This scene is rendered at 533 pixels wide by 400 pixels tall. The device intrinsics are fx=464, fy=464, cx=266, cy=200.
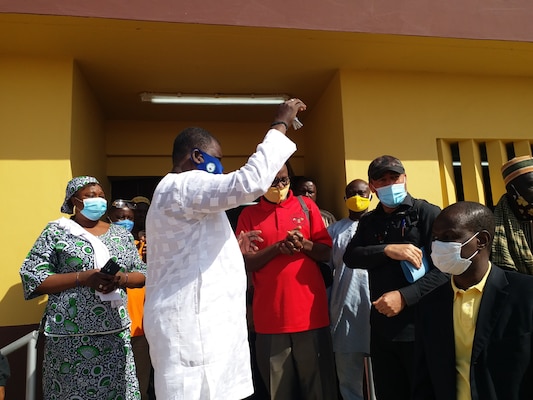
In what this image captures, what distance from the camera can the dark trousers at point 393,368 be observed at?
255cm

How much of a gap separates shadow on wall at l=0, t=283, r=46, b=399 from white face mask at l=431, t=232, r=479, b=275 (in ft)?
11.1

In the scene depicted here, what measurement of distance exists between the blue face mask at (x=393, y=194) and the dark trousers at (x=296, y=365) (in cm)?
107

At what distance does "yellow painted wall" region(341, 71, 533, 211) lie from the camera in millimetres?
4789

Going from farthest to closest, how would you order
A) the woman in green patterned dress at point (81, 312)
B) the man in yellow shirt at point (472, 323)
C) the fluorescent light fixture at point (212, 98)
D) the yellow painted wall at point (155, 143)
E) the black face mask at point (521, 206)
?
the yellow painted wall at point (155, 143)
the fluorescent light fixture at point (212, 98)
the woman in green patterned dress at point (81, 312)
the black face mask at point (521, 206)
the man in yellow shirt at point (472, 323)

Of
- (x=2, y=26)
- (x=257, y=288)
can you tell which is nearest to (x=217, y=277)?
(x=257, y=288)

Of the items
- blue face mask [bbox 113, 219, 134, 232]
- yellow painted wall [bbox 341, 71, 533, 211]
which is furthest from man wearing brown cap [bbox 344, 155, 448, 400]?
blue face mask [bbox 113, 219, 134, 232]

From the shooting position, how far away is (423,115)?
16.2 feet

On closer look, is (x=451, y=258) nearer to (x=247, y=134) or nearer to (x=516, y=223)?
(x=516, y=223)

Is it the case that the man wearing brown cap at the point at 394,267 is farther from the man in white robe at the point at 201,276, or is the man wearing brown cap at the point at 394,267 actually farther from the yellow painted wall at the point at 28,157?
the yellow painted wall at the point at 28,157

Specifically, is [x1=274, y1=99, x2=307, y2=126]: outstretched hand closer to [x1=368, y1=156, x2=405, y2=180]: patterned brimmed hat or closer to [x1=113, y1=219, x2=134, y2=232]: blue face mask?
[x1=368, y1=156, x2=405, y2=180]: patterned brimmed hat

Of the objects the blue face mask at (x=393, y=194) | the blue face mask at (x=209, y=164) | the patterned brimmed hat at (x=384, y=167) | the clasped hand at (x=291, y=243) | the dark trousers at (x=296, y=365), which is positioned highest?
the patterned brimmed hat at (x=384, y=167)

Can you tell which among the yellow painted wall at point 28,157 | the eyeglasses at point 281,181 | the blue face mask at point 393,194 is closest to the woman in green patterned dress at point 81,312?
the eyeglasses at point 281,181

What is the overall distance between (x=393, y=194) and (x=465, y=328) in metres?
1.08

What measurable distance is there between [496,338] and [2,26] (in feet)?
13.3
